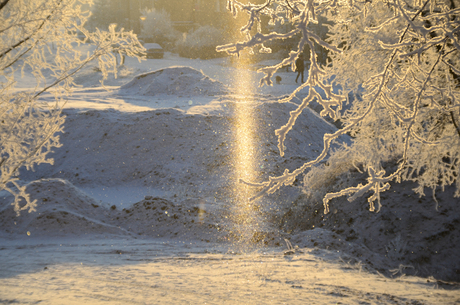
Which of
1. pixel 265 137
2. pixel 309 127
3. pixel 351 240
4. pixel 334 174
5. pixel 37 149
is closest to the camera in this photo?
pixel 37 149

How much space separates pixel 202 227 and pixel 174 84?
9.36 m

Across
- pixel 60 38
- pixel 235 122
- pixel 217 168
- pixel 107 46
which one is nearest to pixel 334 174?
pixel 217 168

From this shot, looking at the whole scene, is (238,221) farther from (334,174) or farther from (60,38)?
(60,38)

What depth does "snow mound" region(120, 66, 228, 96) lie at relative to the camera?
14188mm

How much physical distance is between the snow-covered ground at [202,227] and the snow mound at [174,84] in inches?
84.8

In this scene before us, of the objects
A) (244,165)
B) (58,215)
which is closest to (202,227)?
(58,215)

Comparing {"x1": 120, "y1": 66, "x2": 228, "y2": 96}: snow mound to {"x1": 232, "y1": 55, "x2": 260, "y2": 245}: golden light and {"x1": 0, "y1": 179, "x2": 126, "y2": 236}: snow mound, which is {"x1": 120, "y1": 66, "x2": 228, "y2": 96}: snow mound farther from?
{"x1": 0, "y1": 179, "x2": 126, "y2": 236}: snow mound

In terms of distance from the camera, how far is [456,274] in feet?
16.1

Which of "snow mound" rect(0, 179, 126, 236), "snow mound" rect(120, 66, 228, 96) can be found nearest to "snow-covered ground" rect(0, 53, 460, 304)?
"snow mound" rect(0, 179, 126, 236)

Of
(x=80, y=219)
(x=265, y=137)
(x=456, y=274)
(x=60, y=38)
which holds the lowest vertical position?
(x=456, y=274)

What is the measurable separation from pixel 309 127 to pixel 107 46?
8191 millimetres

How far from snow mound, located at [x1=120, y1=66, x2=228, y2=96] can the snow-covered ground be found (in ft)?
7.07

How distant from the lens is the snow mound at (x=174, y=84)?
1419 cm

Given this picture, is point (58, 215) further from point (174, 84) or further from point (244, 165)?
point (174, 84)
